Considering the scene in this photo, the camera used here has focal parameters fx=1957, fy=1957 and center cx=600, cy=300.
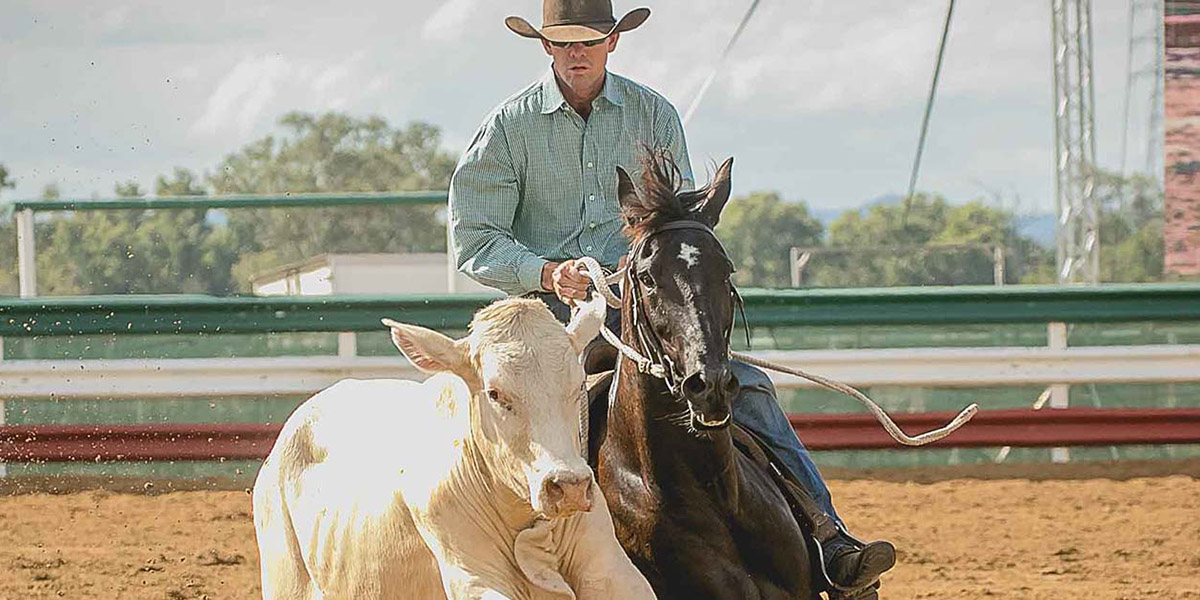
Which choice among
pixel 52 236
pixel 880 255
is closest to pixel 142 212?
pixel 52 236

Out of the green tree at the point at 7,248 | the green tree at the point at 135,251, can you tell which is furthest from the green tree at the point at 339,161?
the green tree at the point at 7,248

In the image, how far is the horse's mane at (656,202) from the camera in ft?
16.7

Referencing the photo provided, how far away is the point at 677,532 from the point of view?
5.22 meters

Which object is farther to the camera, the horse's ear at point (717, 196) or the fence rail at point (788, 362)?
the fence rail at point (788, 362)

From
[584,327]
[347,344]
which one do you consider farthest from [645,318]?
[347,344]

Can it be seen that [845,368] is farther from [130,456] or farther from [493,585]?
[493,585]

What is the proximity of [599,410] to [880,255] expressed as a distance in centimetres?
3378

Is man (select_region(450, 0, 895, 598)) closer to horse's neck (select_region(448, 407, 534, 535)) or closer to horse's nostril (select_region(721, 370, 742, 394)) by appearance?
horse's nostril (select_region(721, 370, 742, 394))

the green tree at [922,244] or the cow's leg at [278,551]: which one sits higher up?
the green tree at [922,244]

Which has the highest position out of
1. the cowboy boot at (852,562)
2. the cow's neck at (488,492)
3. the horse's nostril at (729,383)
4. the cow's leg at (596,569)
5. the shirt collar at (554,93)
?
the shirt collar at (554,93)

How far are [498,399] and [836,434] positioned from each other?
6673mm

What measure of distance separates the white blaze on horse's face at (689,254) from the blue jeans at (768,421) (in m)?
0.75

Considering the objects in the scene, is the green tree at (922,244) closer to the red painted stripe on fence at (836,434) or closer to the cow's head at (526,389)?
the red painted stripe on fence at (836,434)

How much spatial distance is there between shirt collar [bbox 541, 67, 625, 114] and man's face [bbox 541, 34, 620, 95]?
1.4 inches
